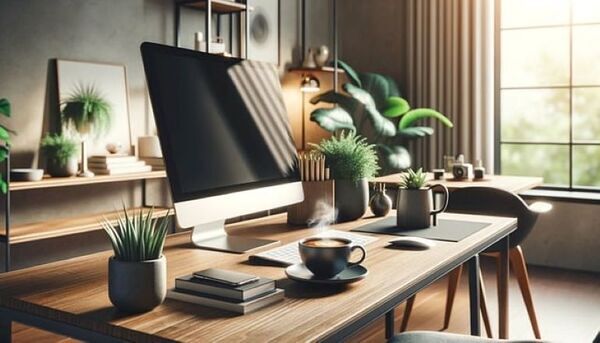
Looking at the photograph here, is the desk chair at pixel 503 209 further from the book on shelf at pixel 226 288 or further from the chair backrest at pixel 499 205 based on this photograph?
the book on shelf at pixel 226 288

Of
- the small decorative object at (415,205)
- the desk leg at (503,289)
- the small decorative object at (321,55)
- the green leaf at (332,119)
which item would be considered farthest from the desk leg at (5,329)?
the small decorative object at (321,55)

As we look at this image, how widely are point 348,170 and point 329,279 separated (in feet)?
2.59

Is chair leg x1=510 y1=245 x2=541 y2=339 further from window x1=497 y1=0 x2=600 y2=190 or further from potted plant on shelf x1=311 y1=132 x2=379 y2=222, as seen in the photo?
window x1=497 y1=0 x2=600 y2=190

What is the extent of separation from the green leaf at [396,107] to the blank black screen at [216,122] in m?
3.02

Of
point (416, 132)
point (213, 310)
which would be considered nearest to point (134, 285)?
point (213, 310)

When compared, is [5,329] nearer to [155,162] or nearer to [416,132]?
[155,162]

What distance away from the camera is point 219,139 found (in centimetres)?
160

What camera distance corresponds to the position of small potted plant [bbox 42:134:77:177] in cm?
329

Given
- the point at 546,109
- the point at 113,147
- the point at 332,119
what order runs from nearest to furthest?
the point at 113,147, the point at 332,119, the point at 546,109

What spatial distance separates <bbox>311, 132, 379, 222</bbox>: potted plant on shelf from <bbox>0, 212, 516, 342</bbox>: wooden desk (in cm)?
41

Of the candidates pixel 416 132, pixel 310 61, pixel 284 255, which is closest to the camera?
pixel 284 255

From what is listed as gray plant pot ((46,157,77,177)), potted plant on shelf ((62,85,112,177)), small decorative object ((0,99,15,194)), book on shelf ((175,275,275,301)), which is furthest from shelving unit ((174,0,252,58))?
book on shelf ((175,275,275,301))

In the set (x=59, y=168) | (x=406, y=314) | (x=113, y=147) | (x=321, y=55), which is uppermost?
(x=321, y=55)

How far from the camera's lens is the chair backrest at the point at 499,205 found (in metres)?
2.69
